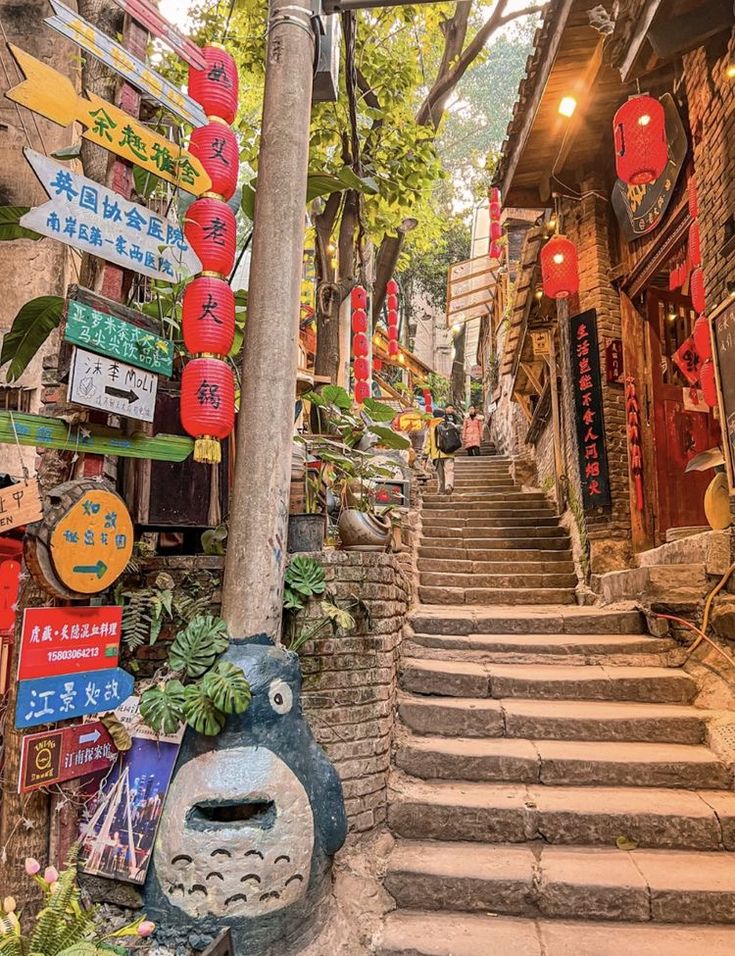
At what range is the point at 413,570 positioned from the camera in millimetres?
7590

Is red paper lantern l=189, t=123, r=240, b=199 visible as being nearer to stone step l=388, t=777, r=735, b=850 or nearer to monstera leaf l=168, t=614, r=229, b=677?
monstera leaf l=168, t=614, r=229, b=677

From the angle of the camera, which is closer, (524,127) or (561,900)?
(561,900)

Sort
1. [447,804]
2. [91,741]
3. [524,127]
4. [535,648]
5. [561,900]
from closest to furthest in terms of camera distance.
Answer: [91,741] → [561,900] → [447,804] → [535,648] → [524,127]

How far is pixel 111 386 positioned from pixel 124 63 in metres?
1.76

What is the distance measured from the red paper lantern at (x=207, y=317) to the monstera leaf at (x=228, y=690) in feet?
5.76

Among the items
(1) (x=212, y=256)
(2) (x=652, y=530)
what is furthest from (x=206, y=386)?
(2) (x=652, y=530)

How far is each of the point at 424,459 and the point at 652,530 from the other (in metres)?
9.23

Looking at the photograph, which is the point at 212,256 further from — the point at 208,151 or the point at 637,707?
the point at 637,707

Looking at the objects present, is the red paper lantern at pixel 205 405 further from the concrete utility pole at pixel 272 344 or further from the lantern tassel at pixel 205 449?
the concrete utility pole at pixel 272 344

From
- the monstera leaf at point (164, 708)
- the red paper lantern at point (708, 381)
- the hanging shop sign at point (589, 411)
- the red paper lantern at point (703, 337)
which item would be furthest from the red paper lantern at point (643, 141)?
the monstera leaf at point (164, 708)

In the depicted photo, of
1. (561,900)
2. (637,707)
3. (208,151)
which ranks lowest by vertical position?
(561,900)

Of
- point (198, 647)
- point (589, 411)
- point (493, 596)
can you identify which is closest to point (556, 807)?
Result: point (198, 647)

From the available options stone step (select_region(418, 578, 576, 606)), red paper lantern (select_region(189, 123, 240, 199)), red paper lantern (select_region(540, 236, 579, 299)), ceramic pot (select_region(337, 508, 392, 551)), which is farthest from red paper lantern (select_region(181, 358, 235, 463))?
red paper lantern (select_region(540, 236, 579, 299))

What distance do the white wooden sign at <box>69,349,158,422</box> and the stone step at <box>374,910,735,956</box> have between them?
3.11m
